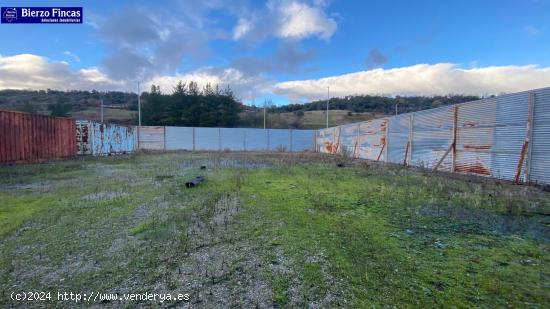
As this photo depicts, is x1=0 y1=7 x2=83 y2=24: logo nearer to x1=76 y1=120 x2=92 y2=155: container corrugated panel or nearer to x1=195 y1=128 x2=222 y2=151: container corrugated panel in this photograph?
x1=76 y1=120 x2=92 y2=155: container corrugated panel

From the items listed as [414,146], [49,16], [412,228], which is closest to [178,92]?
[49,16]

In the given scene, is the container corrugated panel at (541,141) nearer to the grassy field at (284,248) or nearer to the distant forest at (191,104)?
the grassy field at (284,248)

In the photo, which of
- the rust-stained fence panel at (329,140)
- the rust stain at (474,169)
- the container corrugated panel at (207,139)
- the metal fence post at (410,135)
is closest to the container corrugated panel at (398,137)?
the metal fence post at (410,135)

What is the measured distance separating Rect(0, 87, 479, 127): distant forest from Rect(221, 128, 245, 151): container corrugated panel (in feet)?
30.1

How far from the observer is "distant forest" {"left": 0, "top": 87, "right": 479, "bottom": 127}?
4000 centimetres

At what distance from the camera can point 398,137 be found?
15172mm

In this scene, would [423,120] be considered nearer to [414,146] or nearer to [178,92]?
[414,146]

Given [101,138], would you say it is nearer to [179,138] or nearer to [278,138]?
[179,138]

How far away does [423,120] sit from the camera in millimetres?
13055

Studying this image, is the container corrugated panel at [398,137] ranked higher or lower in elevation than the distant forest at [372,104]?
lower

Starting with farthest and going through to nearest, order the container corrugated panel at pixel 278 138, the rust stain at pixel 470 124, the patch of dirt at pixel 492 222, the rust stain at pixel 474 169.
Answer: the container corrugated panel at pixel 278 138, the rust stain at pixel 470 124, the rust stain at pixel 474 169, the patch of dirt at pixel 492 222

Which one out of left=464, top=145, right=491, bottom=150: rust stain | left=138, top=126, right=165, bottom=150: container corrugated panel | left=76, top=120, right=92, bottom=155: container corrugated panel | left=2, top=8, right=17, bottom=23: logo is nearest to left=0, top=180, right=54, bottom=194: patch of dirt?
left=2, top=8, right=17, bottom=23: logo

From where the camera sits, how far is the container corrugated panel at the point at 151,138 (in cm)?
2900

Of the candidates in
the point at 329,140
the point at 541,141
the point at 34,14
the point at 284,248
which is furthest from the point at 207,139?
the point at 284,248
